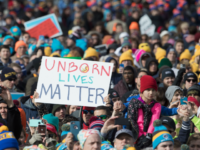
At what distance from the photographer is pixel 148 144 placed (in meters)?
6.53

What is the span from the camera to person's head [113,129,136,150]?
20.9 feet

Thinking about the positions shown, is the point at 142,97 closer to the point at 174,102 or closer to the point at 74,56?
the point at 174,102

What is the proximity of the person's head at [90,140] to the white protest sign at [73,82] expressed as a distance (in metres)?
2.09

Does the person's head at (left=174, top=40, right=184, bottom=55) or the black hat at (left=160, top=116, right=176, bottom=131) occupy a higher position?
the person's head at (left=174, top=40, right=184, bottom=55)

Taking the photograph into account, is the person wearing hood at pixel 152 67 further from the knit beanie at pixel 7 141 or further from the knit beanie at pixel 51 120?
the knit beanie at pixel 7 141

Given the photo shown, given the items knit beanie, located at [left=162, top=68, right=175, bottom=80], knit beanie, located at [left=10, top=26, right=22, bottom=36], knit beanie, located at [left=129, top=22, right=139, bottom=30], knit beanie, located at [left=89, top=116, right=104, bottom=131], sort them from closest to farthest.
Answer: knit beanie, located at [left=89, top=116, right=104, bottom=131], knit beanie, located at [left=162, top=68, right=175, bottom=80], knit beanie, located at [left=10, top=26, right=22, bottom=36], knit beanie, located at [left=129, top=22, right=139, bottom=30]

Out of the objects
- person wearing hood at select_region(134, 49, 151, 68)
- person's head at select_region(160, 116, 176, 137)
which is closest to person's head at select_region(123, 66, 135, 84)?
person wearing hood at select_region(134, 49, 151, 68)

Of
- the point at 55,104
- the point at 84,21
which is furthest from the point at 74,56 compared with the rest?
the point at 84,21

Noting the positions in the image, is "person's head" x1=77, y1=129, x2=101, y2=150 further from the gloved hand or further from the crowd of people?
the gloved hand

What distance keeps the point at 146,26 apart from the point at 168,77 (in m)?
6.37

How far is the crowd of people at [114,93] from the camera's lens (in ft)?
21.0

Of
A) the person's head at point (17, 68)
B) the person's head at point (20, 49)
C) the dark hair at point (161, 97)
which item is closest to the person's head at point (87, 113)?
the dark hair at point (161, 97)

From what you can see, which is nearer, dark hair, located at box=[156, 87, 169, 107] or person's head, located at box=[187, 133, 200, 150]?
person's head, located at box=[187, 133, 200, 150]

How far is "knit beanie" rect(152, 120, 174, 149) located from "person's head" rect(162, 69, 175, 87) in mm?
3394
